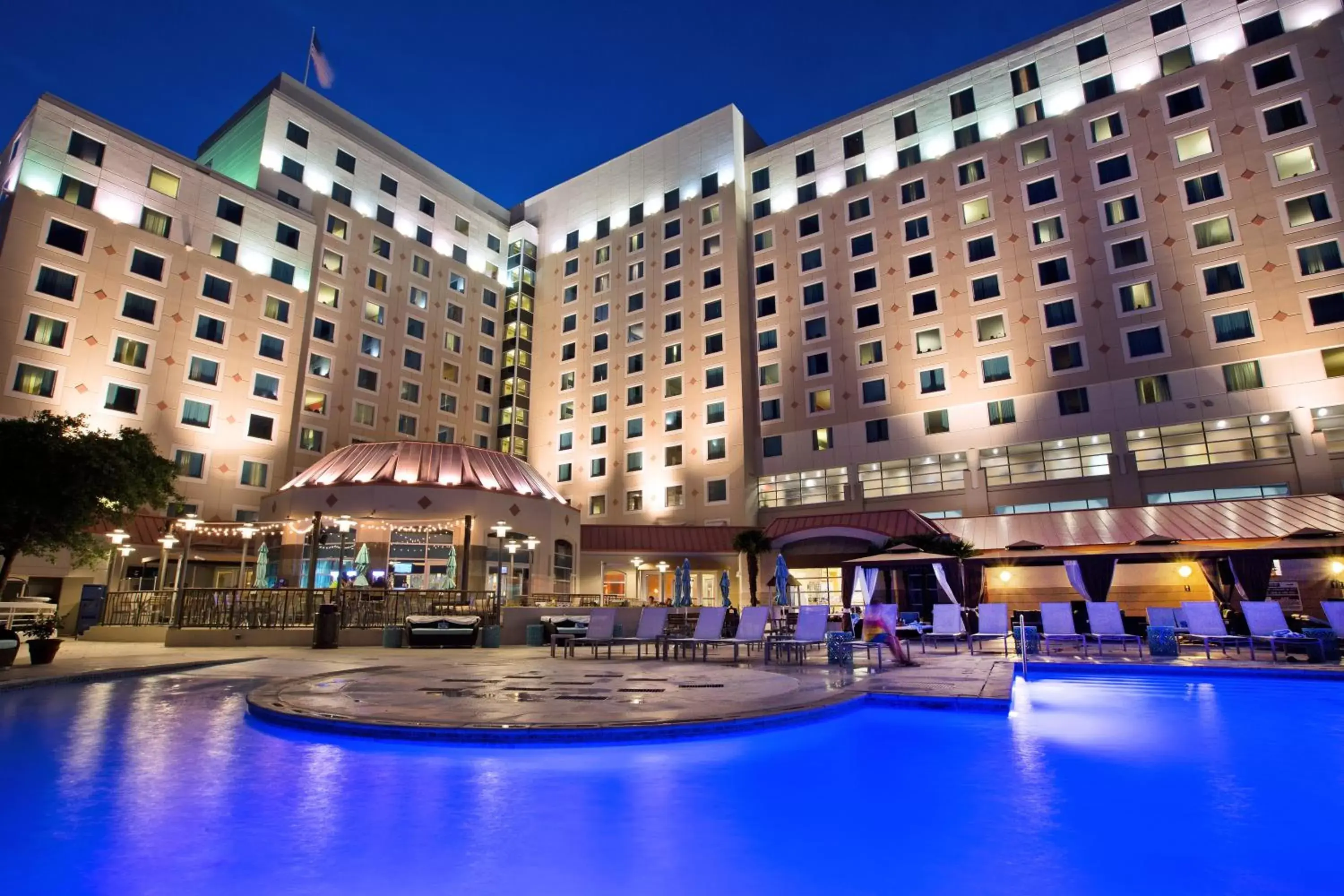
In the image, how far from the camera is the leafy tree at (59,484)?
18094 millimetres

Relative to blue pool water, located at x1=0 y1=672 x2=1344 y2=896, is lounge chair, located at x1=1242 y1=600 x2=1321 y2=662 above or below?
above

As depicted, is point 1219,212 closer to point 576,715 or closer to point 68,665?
point 576,715

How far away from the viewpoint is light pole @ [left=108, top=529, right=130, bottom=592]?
987 inches

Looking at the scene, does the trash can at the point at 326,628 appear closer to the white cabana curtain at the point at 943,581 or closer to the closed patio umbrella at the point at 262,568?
the closed patio umbrella at the point at 262,568

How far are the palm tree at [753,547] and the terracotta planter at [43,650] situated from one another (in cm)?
2725

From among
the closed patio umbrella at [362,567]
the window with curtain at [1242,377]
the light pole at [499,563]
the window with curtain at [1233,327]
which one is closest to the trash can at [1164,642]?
the light pole at [499,563]

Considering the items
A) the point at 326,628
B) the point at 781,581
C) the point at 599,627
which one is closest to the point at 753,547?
the point at 781,581

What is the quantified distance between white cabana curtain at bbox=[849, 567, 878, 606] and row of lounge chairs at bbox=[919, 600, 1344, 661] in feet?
11.6

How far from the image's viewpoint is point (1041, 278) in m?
34.7

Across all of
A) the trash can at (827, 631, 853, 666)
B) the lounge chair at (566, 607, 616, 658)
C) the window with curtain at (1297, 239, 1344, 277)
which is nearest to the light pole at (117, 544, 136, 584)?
the lounge chair at (566, 607, 616, 658)

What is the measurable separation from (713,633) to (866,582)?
9.80 meters

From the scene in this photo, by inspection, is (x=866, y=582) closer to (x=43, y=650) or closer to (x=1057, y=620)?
(x=1057, y=620)

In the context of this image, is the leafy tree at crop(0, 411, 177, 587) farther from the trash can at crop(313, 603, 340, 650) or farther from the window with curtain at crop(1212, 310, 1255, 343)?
the window with curtain at crop(1212, 310, 1255, 343)

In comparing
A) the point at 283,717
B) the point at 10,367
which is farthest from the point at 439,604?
the point at 10,367
